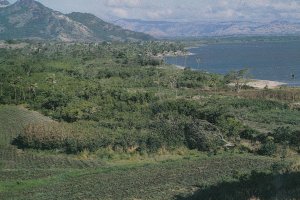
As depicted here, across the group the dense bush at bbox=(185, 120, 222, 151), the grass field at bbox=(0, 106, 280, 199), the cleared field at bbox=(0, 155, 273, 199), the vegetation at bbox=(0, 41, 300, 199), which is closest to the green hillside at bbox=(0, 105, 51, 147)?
the vegetation at bbox=(0, 41, 300, 199)

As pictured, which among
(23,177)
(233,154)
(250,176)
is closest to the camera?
(250,176)

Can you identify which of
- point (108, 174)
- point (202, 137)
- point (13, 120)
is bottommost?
point (108, 174)

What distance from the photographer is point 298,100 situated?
254ft

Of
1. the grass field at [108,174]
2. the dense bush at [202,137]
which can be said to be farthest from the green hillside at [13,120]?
the dense bush at [202,137]

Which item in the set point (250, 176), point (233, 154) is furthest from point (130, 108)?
point (250, 176)

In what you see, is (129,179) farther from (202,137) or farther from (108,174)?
(202,137)

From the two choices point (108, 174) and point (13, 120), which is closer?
point (108, 174)

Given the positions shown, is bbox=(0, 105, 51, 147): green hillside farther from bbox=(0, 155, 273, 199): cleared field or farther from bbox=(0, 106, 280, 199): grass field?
bbox=(0, 155, 273, 199): cleared field

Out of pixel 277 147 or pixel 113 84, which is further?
pixel 113 84

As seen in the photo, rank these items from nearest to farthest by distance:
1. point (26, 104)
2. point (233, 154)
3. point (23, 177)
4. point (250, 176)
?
point (250, 176) < point (23, 177) < point (233, 154) < point (26, 104)

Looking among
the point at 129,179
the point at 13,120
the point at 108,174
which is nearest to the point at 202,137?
the point at 108,174

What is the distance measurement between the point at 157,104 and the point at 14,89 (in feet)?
82.5

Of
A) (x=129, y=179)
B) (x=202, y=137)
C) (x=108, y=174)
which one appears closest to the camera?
(x=129, y=179)

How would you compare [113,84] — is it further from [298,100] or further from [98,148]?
[98,148]
